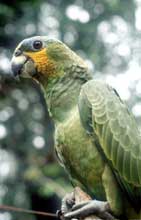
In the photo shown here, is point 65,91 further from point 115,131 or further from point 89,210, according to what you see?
point 89,210

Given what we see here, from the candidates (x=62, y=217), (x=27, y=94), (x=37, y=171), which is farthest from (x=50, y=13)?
(x=62, y=217)

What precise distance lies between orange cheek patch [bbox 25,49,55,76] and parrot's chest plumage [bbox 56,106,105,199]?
9.3 inches

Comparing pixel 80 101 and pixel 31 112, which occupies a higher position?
pixel 31 112

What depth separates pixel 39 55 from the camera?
2480 mm

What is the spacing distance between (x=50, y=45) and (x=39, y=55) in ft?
0.21

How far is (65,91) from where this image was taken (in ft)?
8.00


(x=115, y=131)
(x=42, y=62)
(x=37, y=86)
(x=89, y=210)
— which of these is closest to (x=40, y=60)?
(x=42, y=62)

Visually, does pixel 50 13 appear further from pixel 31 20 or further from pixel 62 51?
pixel 62 51

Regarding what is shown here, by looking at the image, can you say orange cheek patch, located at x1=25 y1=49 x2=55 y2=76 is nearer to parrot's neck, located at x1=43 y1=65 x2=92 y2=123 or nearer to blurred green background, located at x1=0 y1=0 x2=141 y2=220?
parrot's neck, located at x1=43 y1=65 x2=92 y2=123

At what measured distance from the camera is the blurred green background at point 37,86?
5.04 meters

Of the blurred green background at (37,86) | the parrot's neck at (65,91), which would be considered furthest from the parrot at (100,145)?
the blurred green background at (37,86)

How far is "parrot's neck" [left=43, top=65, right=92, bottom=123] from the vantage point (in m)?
2.41

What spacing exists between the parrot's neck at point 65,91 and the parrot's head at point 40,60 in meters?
0.03

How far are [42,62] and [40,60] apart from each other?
0.5 inches
